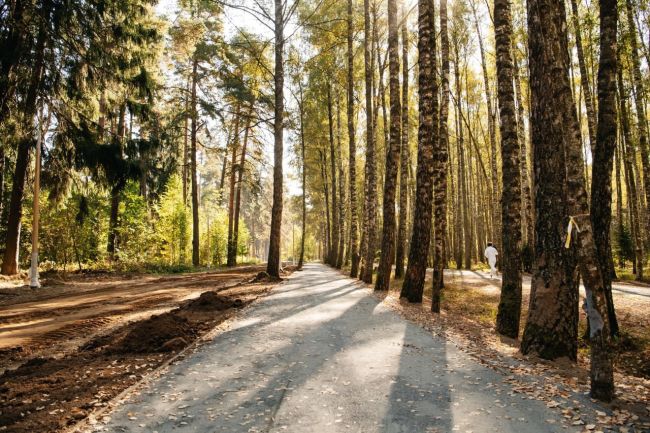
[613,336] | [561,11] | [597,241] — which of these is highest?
[561,11]

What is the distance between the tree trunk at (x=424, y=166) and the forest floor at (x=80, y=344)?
15.4 feet

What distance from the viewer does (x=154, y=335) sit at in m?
6.53

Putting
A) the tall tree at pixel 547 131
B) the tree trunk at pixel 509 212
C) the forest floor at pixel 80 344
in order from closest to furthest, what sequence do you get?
the forest floor at pixel 80 344 < the tall tree at pixel 547 131 < the tree trunk at pixel 509 212

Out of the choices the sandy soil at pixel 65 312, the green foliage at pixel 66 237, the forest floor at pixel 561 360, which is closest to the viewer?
the forest floor at pixel 561 360

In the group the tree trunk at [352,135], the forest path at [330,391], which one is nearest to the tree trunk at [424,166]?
the forest path at [330,391]

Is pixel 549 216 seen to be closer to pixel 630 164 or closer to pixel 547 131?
pixel 547 131

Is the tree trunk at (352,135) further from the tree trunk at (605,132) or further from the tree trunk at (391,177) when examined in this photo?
the tree trunk at (605,132)

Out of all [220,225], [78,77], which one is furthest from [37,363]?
[220,225]

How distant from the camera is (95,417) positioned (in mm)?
3807

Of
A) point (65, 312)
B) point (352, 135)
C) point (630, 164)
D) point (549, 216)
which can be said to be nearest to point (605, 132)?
point (549, 216)

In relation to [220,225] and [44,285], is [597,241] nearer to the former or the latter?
[44,285]

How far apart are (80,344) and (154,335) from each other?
1.18 meters

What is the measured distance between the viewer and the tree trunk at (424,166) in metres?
11.1

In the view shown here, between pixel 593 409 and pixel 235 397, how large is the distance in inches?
144
